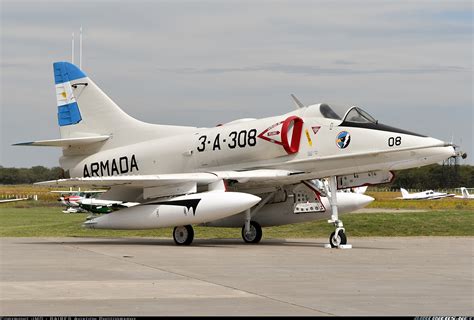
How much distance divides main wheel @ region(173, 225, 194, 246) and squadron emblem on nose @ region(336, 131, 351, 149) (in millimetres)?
4070

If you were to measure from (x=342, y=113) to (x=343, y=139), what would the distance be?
659mm

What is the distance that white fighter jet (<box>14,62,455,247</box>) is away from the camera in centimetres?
1995

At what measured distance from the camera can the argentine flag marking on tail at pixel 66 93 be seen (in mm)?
25422

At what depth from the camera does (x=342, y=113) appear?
67.0 feet

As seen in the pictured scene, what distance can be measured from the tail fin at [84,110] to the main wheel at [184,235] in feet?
14.1

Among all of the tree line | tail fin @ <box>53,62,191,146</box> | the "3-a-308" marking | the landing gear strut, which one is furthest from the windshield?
the tree line

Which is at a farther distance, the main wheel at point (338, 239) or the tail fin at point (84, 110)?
the tail fin at point (84, 110)

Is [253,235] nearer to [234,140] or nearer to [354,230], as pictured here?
[234,140]

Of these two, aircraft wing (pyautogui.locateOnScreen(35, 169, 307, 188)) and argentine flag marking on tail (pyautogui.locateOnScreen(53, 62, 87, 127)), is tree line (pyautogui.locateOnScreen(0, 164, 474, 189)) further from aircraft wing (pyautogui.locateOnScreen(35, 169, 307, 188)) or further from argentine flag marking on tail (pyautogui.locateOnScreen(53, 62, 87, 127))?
aircraft wing (pyautogui.locateOnScreen(35, 169, 307, 188))

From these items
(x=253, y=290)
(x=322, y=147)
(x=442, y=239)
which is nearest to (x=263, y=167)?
(x=322, y=147)

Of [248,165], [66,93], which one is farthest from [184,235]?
[66,93]

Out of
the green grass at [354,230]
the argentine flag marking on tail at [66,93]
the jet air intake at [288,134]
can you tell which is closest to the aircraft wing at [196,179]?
the jet air intake at [288,134]

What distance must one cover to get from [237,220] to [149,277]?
31.9 feet

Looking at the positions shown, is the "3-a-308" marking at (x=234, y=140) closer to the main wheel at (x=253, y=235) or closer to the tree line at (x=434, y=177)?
the main wheel at (x=253, y=235)
